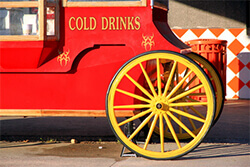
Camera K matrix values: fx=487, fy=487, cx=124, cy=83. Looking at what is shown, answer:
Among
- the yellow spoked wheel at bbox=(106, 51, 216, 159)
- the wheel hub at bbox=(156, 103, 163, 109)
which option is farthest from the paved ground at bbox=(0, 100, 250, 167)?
the wheel hub at bbox=(156, 103, 163, 109)

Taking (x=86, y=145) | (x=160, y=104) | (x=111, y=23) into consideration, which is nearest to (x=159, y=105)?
(x=160, y=104)

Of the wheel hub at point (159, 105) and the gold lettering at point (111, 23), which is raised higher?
the gold lettering at point (111, 23)

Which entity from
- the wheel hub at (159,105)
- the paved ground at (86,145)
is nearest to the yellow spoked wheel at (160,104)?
the wheel hub at (159,105)

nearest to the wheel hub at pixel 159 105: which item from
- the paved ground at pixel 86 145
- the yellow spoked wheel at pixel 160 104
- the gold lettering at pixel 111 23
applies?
the yellow spoked wheel at pixel 160 104

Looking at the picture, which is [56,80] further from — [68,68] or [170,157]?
[170,157]

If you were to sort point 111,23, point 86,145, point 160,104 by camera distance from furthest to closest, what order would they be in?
1. point 86,145
2. point 111,23
3. point 160,104

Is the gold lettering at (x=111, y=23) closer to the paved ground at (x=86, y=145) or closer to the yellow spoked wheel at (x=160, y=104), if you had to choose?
the yellow spoked wheel at (x=160, y=104)

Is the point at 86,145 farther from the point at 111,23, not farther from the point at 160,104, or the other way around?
the point at 111,23

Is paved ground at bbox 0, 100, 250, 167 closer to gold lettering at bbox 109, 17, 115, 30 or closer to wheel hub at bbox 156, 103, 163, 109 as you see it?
wheel hub at bbox 156, 103, 163, 109

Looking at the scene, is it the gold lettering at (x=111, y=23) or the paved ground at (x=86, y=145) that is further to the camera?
the gold lettering at (x=111, y=23)

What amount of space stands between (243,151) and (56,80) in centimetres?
179

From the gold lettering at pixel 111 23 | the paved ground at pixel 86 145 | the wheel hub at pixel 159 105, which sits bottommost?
the paved ground at pixel 86 145

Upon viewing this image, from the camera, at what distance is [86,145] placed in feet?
15.4

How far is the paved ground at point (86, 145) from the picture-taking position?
395 centimetres
